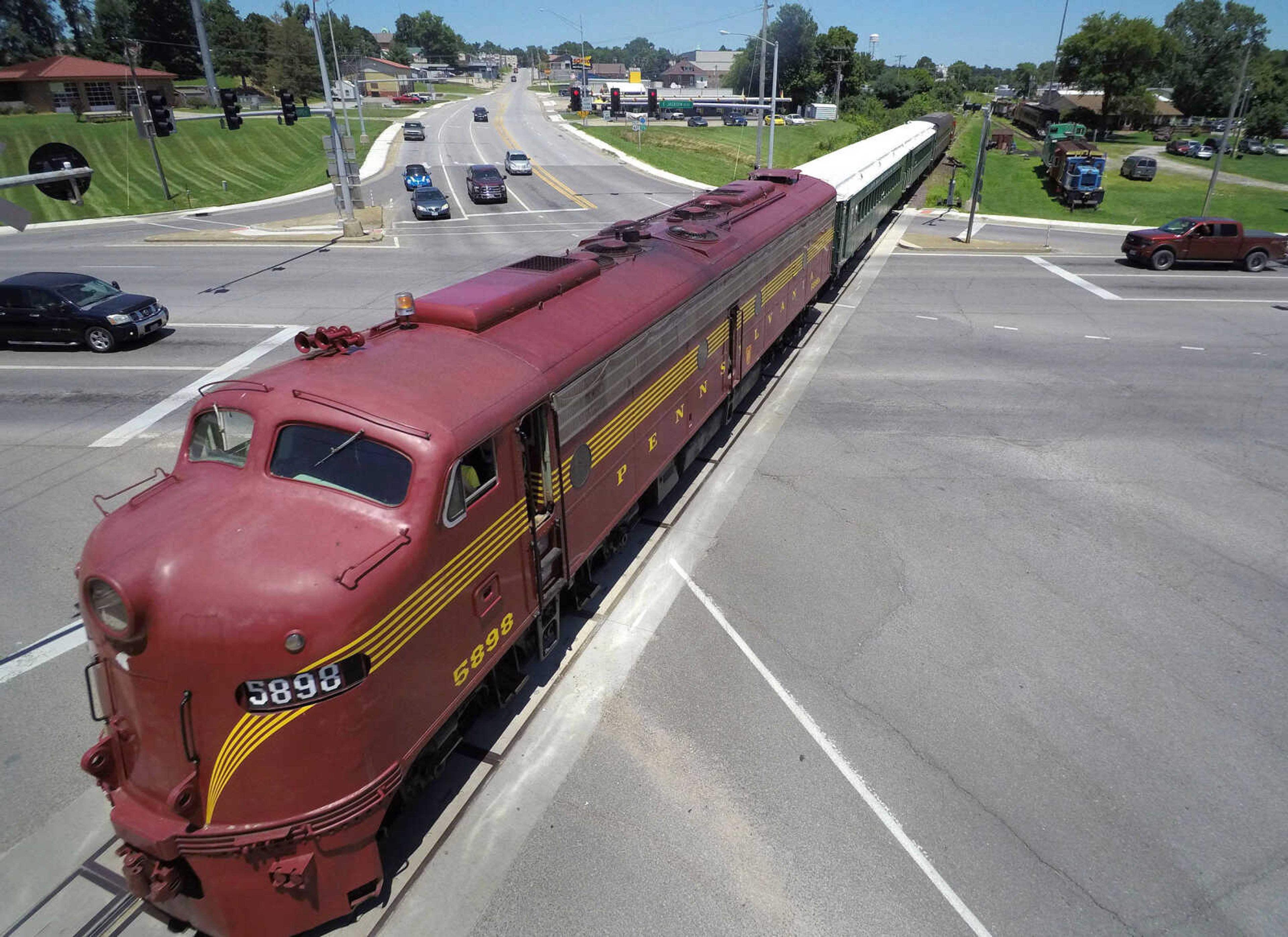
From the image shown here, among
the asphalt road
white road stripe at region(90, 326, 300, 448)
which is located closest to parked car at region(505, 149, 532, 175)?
white road stripe at region(90, 326, 300, 448)

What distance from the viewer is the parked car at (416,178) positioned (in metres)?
41.7

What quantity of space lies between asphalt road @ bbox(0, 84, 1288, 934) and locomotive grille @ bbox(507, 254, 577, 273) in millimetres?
3971

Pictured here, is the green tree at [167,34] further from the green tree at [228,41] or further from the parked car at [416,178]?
the parked car at [416,178]

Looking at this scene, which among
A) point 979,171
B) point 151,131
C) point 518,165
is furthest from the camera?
point 518,165

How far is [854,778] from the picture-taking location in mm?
6895

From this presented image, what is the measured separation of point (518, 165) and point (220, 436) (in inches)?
1831

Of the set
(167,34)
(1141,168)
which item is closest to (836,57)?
(1141,168)

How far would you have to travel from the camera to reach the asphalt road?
19.5 ft

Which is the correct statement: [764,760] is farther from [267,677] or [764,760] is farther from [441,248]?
[441,248]

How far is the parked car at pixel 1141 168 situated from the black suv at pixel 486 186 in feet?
136

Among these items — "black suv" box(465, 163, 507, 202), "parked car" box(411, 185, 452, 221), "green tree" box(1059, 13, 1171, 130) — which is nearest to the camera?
"parked car" box(411, 185, 452, 221)

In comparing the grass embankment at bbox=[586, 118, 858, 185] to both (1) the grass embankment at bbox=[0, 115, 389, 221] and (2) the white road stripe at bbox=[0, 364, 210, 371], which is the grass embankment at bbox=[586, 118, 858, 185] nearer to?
(1) the grass embankment at bbox=[0, 115, 389, 221]

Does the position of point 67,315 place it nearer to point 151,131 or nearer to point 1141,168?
point 151,131

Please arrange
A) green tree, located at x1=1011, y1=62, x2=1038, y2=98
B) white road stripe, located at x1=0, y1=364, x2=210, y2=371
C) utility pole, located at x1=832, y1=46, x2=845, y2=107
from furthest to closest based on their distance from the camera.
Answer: green tree, located at x1=1011, y1=62, x2=1038, y2=98 < utility pole, located at x1=832, y1=46, x2=845, y2=107 < white road stripe, located at x1=0, y1=364, x2=210, y2=371
